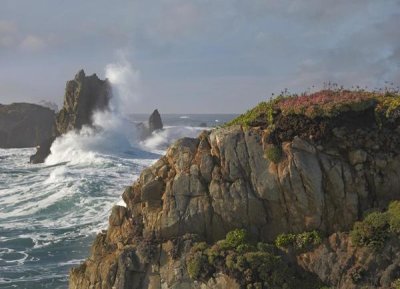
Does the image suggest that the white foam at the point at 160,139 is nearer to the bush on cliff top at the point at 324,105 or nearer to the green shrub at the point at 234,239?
the bush on cliff top at the point at 324,105

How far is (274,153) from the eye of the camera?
16984 millimetres

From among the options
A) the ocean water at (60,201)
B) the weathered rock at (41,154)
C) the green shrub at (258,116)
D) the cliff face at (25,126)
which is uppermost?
the cliff face at (25,126)

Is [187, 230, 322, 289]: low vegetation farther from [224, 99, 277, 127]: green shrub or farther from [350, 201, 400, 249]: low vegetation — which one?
[224, 99, 277, 127]: green shrub

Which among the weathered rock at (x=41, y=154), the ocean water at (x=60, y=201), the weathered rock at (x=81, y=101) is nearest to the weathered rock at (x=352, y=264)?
the ocean water at (x=60, y=201)

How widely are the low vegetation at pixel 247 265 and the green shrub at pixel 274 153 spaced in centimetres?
271

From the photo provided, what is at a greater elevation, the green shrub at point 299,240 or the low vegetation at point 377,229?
the low vegetation at point 377,229

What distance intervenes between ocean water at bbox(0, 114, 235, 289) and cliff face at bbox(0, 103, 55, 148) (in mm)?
22156

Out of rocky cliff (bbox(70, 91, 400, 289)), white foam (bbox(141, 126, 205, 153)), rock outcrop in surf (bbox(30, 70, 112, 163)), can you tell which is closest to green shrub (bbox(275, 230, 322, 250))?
rocky cliff (bbox(70, 91, 400, 289))

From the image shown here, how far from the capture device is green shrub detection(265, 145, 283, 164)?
1697cm

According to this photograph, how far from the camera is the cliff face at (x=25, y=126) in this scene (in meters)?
108

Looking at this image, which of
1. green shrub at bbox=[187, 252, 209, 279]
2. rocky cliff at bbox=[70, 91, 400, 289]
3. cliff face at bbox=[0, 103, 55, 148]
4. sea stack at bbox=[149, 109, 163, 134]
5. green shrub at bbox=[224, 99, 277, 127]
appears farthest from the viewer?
sea stack at bbox=[149, 109, 163, 134]

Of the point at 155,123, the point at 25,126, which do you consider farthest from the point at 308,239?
the point at 155,123

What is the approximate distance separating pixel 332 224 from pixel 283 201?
1.68m

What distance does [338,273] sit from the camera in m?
15.3
